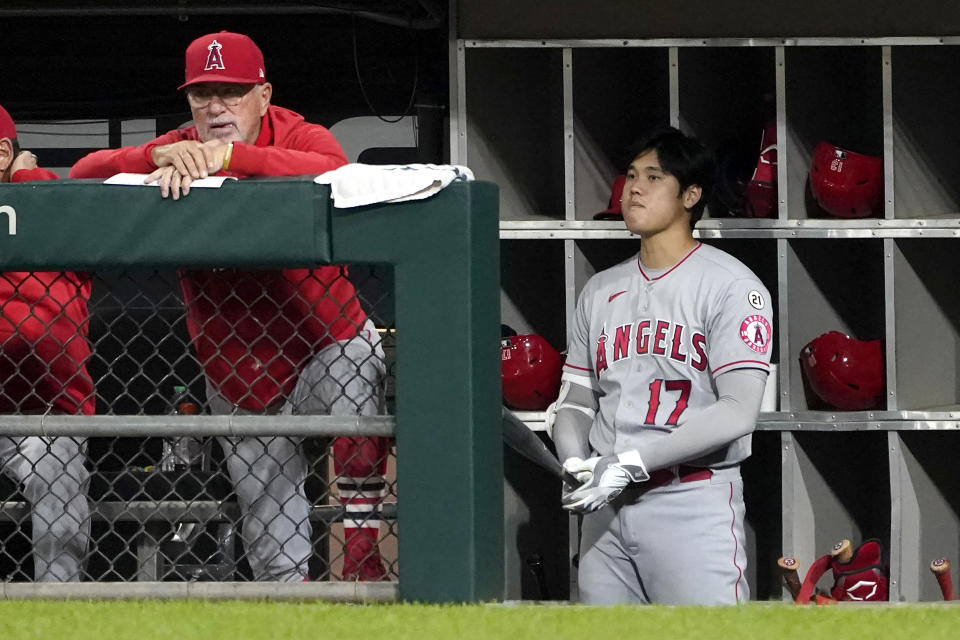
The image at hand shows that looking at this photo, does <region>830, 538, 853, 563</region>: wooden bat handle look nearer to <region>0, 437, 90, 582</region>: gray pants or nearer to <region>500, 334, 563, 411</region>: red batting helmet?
<region>500, 334, 563, 411</region>: red batting helmet

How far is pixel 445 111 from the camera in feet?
15.1

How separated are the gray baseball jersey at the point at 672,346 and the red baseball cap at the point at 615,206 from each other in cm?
91

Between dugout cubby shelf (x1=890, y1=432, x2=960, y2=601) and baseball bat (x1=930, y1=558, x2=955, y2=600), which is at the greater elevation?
dugout cubby shelf (x1=890, y1=432, x2=960, y2=601)

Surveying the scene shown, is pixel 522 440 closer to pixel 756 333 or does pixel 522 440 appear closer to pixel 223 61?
pixel 756 333

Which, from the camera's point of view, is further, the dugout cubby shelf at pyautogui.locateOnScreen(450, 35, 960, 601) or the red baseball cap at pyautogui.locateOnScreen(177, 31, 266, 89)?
the dugout cubby shelf at pyautogui.locateOnScreen(450, 35, 960, 601)

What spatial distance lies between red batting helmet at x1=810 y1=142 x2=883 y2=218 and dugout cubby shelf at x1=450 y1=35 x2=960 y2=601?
0.04m

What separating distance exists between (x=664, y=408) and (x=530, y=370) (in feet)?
3.43

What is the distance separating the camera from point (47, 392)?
2.57 metres

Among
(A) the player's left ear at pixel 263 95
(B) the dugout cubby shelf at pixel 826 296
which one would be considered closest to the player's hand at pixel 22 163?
(A) the player's left ear at pixel 263 95

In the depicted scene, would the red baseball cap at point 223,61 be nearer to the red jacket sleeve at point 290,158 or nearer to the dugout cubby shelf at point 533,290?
the red jacket sleeve at point 290,158

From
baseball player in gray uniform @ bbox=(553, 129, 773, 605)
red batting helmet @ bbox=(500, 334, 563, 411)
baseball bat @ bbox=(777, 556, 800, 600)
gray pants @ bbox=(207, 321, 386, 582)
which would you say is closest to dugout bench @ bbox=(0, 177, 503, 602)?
gray pants @ bbox=(207, 321, 386, 582)

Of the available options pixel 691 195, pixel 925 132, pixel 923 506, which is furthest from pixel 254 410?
pixel 925 132

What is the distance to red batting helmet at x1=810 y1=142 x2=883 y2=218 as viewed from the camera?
3.72m

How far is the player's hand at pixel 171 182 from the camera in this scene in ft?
5.11
